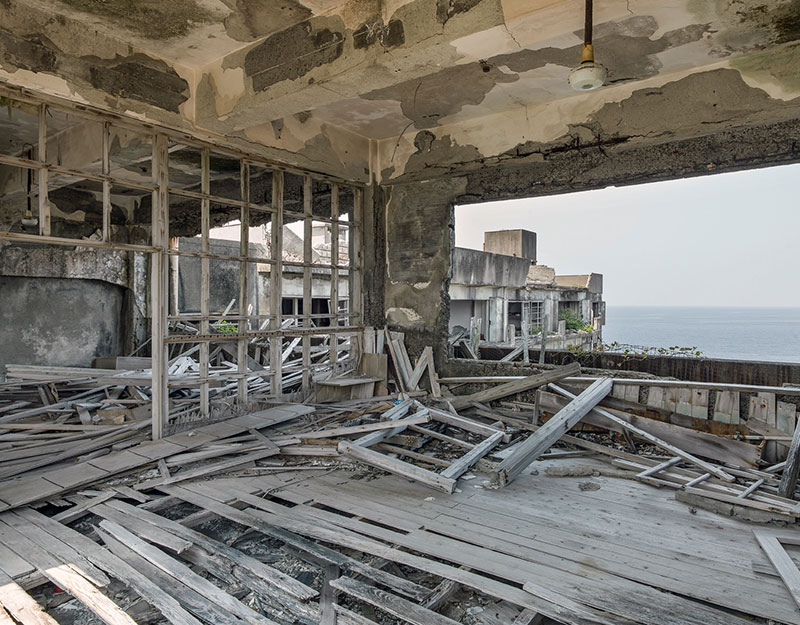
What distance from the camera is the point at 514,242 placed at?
761 inches

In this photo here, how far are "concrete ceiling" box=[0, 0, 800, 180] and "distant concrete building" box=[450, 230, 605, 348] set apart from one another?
746cm

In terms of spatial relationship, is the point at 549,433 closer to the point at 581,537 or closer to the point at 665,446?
the point at 665,446

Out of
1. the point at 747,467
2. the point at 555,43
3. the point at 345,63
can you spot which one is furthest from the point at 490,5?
the point at 747,467

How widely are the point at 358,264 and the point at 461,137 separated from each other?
83.3 inches

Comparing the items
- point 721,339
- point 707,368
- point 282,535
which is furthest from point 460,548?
point 721,339

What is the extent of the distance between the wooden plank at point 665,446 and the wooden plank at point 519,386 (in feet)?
1.06

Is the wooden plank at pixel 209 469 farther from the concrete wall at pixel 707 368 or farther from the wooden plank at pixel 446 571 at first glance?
the concrete wall at pixel 707 368

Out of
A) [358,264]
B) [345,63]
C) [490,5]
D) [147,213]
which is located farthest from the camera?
[147,213]

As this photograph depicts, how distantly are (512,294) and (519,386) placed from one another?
11158mm

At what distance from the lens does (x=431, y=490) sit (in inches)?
147

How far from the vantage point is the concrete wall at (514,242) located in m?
19.2

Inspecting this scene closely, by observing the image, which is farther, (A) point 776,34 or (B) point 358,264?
(B) point 358,264

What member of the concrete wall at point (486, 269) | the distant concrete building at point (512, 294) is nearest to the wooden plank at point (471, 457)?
the distant concrete building at point (512, 294)

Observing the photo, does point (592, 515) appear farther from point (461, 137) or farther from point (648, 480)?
point (461, 137)
